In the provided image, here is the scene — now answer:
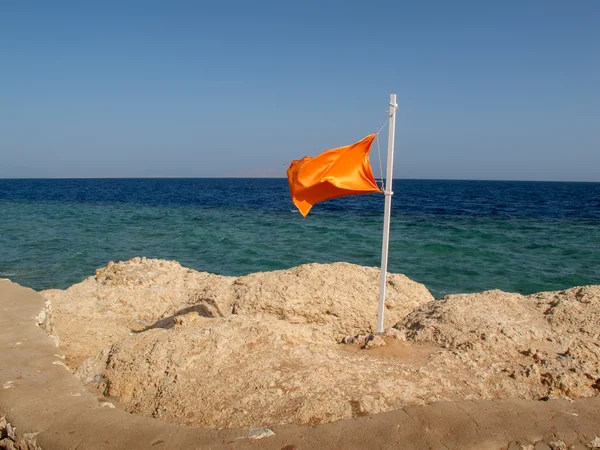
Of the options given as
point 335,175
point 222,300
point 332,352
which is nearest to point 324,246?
point 222,300

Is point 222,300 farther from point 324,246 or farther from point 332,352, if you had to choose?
point 324,246

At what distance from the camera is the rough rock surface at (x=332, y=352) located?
3748 mm

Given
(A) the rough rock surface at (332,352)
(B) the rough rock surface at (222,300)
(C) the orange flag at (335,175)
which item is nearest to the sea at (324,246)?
(B) the rough rock surface at (222,300)

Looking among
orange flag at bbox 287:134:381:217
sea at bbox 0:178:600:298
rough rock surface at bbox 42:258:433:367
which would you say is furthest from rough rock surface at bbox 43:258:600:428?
sea at bbox 0:178:600:298

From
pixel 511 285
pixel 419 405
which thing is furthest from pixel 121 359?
pixel 511 285

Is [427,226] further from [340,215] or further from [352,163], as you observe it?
[352,163]

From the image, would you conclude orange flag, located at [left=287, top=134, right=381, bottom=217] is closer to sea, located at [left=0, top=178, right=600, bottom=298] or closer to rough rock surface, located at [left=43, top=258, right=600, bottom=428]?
rough rock surface, located at [left=43, top=258, right=600, bottom=428]

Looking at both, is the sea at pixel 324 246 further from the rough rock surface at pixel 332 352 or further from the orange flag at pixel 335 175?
the orange flag at pixel 335 175

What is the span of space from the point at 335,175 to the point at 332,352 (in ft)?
6.67

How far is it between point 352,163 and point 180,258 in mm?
10679

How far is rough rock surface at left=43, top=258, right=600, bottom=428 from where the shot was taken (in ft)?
12.3

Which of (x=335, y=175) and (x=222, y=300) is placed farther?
(x=222, y=300)

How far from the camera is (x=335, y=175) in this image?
5438mm

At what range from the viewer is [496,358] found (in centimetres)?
456
